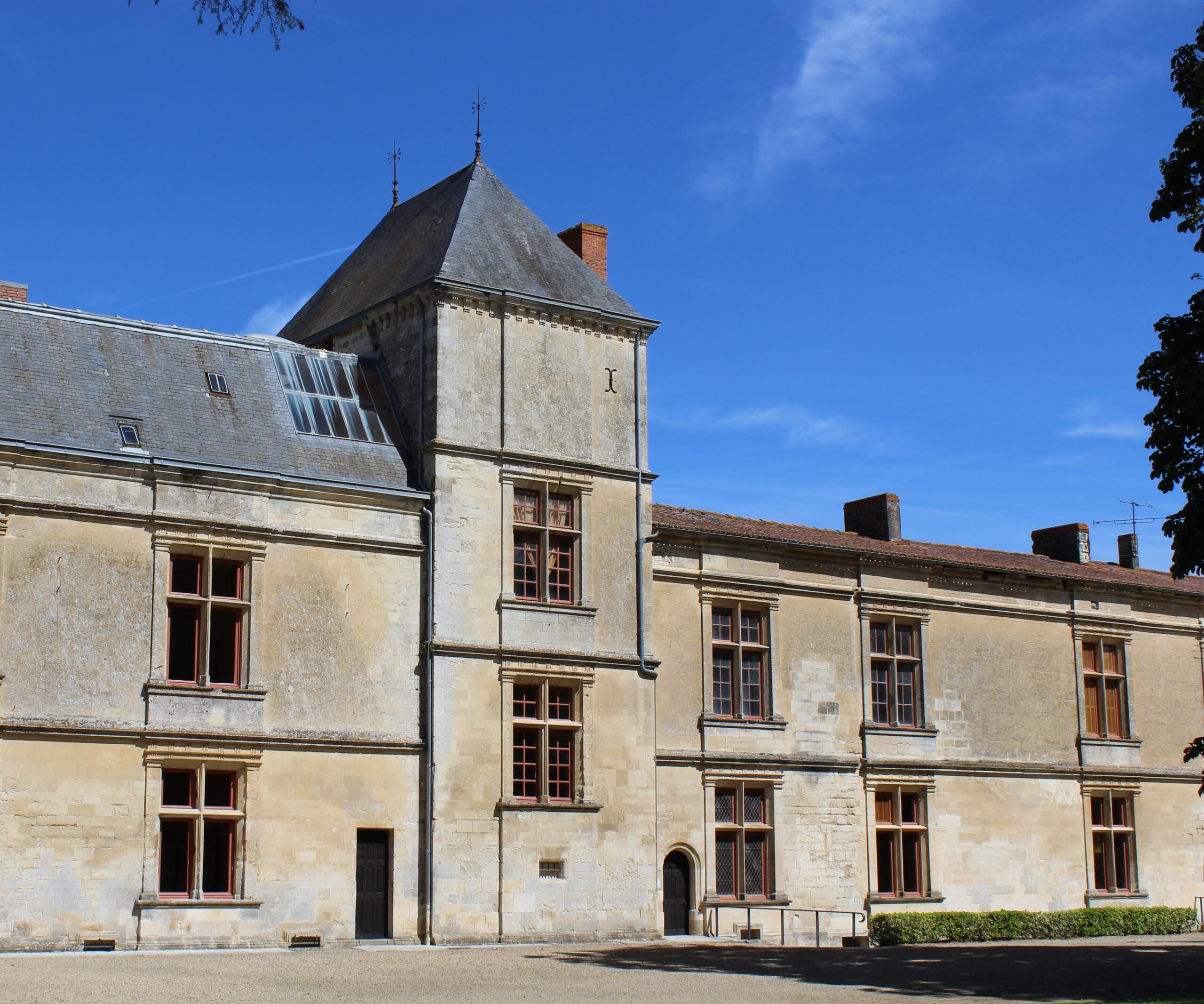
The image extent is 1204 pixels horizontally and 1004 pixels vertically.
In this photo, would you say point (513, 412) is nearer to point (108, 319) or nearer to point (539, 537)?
point (539, 537)

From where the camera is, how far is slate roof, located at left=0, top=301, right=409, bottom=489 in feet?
61.0

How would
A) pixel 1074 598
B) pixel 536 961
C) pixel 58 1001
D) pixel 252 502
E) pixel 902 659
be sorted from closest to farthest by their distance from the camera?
pixel 58 1001 < pixel 536 961 < pixel 252 502 < pixel 902 659 < pixel 1074 598

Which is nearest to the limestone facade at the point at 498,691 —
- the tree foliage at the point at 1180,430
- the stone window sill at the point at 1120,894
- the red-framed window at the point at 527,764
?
the red-framed window at the point at 527,764

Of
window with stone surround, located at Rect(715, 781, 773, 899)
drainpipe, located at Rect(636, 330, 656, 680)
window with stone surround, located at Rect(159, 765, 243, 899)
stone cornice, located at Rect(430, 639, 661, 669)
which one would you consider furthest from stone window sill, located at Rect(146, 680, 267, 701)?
window with stone surround, located at Rect(715, 781, 773, 899)

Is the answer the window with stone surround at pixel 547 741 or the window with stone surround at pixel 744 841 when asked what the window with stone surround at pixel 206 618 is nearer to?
the window with stone surround at pixel 547 741

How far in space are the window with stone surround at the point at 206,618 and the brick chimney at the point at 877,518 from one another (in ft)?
41.4

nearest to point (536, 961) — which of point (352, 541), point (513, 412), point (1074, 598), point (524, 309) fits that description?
point (352, 541)

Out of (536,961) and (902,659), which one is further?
(902,659)

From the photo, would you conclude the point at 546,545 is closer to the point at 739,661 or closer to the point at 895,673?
the point at 739,661

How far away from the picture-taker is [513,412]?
21.4 m

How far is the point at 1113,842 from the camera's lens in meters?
28.1

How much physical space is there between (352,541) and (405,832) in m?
3.77

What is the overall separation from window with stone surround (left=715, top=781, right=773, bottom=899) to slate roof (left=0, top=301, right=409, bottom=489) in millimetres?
7021

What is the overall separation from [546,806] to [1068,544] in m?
14.6
